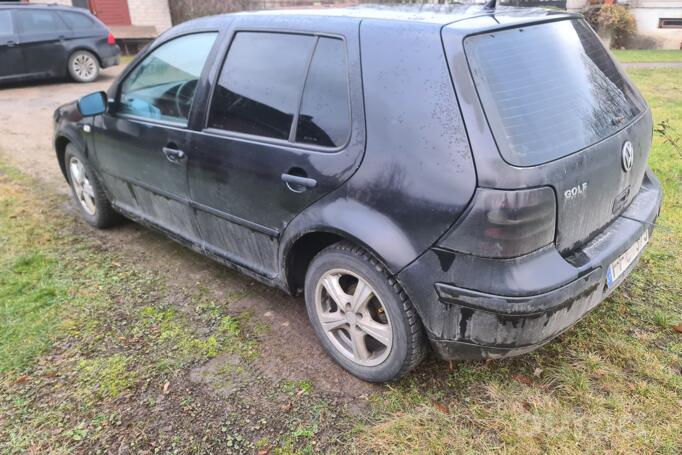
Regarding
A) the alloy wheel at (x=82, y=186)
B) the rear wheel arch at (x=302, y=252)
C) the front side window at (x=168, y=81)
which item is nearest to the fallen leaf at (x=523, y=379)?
the rear wheel arch at (x=302, y=252)

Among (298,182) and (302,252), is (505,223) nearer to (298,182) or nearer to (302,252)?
(298,182)

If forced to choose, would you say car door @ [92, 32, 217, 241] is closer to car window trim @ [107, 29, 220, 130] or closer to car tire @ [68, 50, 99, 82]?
car window trim @ [107, 29, 220, 130]

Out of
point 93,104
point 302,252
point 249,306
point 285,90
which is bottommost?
point 249,306

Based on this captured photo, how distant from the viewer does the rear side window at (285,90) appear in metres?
2.52

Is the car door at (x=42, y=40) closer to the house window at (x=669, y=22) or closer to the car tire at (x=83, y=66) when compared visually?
the car tire at (x=83, y=66)

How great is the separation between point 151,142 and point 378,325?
6.29ft

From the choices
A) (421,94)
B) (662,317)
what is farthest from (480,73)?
(662,317)

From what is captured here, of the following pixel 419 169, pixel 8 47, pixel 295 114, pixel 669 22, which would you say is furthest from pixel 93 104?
pixel 669 22

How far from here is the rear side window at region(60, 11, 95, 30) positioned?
1078cm

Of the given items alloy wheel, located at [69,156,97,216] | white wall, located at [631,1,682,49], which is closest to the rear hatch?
alloy wheel, located at [69,156,97,216]

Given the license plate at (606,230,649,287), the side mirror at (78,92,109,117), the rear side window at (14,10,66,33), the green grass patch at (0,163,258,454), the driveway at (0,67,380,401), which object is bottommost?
the driveway at (0,67,380,401)

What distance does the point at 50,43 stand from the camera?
10586mm

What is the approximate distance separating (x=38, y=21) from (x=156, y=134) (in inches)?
359

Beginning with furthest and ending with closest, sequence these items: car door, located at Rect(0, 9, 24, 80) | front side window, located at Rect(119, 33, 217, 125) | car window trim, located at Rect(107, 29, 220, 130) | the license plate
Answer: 1. car door, located at Rect(0, 9, 24, 80)
2. front side window, located at Rect(119, 33, 217, 125)
3. car window trim, located at Rect(107, 29, 220, 130)
4. the license plate
